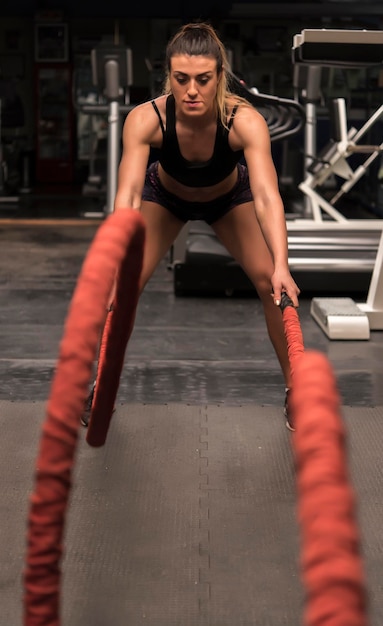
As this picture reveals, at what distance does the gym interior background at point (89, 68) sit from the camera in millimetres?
9992

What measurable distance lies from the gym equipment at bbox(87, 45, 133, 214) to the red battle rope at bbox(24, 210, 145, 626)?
257 inches

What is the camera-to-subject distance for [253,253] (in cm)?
296

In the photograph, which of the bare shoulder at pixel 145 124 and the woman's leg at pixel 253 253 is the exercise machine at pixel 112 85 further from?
the bare shoulder at pixel 145 124

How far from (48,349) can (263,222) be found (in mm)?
1757

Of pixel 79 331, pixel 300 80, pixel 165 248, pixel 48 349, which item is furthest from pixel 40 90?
pixel 79 331

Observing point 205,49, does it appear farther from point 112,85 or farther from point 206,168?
point 112,85

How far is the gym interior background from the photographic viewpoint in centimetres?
999

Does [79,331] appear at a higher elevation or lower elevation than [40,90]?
higher

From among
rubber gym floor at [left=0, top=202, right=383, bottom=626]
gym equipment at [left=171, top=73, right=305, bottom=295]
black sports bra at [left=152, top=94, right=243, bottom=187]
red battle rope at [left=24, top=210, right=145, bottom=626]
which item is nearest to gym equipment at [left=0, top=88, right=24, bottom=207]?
gym equipment at [left=171, top=73, right=305, bottom=295]

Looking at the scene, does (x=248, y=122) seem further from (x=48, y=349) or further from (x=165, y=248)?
(x=48, y=349)

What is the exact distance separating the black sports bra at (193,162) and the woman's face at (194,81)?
0.47 feet

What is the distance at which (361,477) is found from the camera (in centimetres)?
265

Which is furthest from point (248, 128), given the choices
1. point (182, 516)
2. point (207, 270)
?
point (207, 270)

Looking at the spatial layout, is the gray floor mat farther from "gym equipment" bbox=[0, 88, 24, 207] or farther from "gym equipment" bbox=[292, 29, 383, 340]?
"gym equipment" bbox=[0, 88, 24, 207]
